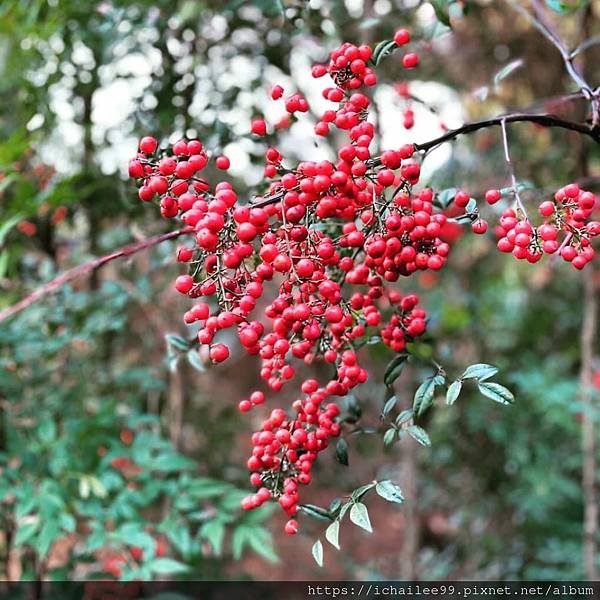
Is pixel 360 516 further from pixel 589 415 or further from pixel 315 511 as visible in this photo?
pixel 589 415

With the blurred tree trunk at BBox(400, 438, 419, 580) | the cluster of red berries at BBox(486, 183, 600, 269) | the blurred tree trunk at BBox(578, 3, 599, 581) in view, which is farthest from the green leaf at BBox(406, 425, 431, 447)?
the blurred tree trunk at BBox(578, 3, 599, 581)

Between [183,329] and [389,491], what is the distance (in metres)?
1.03

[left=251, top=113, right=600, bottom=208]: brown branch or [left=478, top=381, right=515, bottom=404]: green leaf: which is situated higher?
[left=251, top=113, right=600, bottom=208]: brown branch

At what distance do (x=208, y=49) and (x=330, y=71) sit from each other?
2.55 ft

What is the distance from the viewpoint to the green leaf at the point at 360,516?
0.55m

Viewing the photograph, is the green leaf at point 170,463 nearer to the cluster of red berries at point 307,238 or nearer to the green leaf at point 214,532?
the green leaf at point 214,532

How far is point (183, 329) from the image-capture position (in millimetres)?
1546

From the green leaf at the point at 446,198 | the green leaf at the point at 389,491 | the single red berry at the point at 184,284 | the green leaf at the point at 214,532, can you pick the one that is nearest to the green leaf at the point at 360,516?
the green leaf at the point at 389,491

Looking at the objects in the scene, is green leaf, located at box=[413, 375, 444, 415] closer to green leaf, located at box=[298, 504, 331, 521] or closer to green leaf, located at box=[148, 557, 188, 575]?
green leaf, located at box=[298, 504, 331, 521]

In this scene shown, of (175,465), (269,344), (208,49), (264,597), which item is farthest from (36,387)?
(264,597)

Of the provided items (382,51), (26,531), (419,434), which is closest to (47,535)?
(26,531)

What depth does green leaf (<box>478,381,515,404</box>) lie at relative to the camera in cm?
57

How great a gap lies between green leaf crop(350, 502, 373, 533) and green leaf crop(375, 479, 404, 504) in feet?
0.07

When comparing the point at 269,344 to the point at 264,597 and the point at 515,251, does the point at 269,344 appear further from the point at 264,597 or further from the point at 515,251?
the point at 264,597
